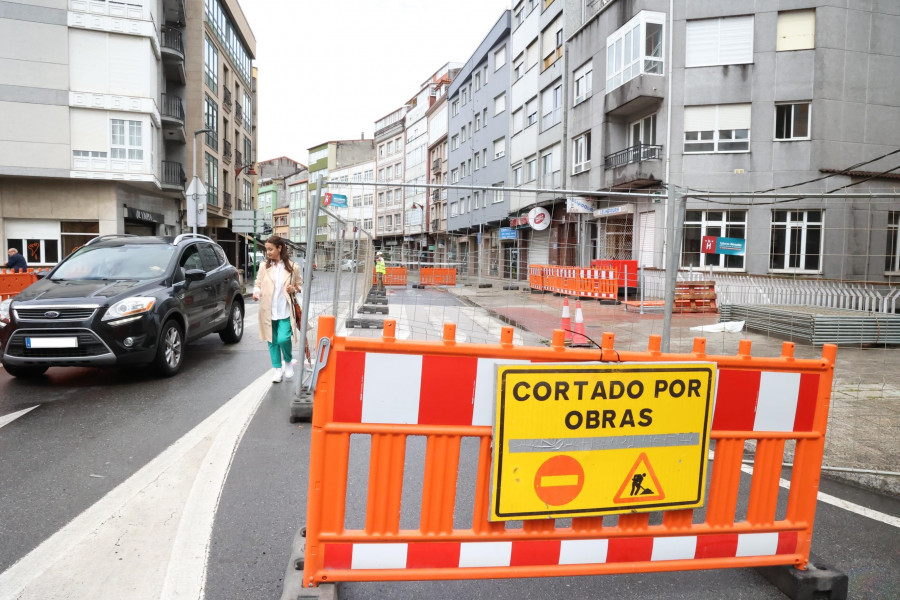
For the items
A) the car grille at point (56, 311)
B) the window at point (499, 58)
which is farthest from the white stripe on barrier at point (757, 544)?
the window at point (499, 58)

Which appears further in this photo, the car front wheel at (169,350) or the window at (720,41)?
the window at (720,41)

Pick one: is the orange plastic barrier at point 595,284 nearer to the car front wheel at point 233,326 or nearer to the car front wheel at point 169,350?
the car front wheel at point 169,350

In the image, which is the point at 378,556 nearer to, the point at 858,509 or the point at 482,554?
the point at 482,554

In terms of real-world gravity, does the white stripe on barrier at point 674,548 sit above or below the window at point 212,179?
below

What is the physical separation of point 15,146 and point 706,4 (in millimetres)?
27264

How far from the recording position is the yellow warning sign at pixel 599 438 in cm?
256

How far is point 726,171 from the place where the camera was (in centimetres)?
2258

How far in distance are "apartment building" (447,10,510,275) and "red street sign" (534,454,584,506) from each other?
106 ft

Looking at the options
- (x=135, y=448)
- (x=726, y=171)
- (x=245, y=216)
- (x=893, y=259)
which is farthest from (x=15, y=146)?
(x=893, y=259)

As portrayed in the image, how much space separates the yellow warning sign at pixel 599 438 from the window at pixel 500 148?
131 feet

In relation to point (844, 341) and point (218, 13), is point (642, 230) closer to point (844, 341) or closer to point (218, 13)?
point (844, 341)

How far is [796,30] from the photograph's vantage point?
871 inches

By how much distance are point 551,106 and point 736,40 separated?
11553 mm

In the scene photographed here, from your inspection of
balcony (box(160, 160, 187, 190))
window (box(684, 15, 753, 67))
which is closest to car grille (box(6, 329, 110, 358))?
window (box(684, 15, 753, 67))
